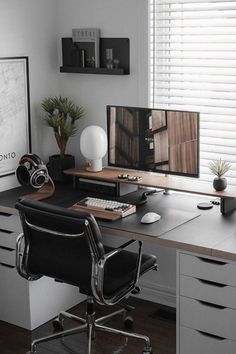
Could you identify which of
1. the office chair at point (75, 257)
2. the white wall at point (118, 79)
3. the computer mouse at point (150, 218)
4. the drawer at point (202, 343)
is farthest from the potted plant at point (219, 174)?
the drawer at point (202, 343)

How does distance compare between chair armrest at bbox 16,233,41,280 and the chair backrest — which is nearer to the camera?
the chair backrest

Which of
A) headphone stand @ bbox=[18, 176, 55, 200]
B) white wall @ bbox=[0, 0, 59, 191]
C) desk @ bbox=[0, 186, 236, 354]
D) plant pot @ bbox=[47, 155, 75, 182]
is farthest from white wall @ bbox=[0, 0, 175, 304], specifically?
desk @ bbox=[0, 186, 236, 354]

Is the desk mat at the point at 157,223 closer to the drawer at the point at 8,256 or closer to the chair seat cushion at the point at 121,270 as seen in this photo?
the chair seat cushion at the point at 121,270

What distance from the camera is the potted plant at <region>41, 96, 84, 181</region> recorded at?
401 cm

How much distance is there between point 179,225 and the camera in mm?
3215

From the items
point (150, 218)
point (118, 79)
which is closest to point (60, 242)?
point (150, 218)

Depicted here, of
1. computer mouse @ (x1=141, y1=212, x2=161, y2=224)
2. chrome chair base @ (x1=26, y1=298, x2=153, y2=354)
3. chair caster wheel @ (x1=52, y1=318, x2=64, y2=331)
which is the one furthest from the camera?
chair caster wheel @ (x1=52, y1=318, x2=64, y2=331)

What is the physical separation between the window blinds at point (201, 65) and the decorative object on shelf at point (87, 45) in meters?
0.34

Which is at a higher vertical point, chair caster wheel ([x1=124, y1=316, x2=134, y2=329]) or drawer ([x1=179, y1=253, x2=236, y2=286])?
drawer ([x1=179, y1=253, x2=236, y2=286])

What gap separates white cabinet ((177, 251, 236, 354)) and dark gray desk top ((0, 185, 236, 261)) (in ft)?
0.21

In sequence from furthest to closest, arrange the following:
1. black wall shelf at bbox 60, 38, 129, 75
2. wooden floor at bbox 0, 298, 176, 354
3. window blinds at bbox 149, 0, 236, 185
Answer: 1. black wall shelf at bbox 60, 38, 129, 75
2. window blinds at bbox 149, 0, 236, 185
3. wooden floor at bbox 0, 298, 176, 354

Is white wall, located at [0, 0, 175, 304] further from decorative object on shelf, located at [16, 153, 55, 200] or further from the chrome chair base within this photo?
the chrome chair base

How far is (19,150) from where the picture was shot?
13.1ft

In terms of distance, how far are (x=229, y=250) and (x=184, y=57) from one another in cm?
129
